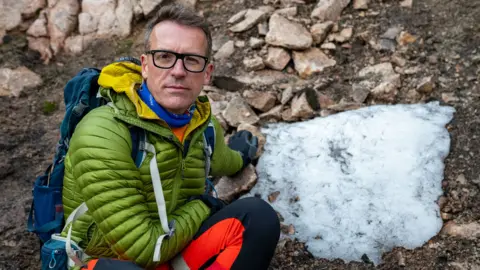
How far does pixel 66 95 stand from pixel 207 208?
4.47 feet

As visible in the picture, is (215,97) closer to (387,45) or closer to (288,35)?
(288,35)

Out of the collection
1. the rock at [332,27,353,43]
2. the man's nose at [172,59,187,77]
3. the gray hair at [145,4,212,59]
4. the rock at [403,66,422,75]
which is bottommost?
the rock at [403,66,422,75]

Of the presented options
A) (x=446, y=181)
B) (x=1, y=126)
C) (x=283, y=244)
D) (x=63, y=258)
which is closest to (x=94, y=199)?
(x=63, y=258)

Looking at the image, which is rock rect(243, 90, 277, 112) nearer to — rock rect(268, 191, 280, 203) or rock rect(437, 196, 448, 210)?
rock rect(268, 191, 280, 203)

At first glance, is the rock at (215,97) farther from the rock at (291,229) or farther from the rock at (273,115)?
the rock at (291,229)

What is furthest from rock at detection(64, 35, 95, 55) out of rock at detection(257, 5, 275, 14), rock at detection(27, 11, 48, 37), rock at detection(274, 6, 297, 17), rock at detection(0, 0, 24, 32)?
rock at detection(274, 6, 297, 17)

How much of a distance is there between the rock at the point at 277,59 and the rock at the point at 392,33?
139cm

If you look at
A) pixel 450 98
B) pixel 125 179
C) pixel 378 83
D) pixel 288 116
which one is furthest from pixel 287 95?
pixel 125 179

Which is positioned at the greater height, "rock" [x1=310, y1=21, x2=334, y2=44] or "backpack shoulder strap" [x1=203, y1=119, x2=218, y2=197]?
"backpack shoulder strap" [x1=203, y1=119, x2=218, y2=197]

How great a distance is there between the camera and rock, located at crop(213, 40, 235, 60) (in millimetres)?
6418

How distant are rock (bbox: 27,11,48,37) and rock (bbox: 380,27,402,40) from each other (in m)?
5.34

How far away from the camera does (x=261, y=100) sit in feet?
18.5

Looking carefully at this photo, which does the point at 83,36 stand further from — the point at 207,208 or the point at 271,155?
the point at 207,208

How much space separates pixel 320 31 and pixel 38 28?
4.57 meters
